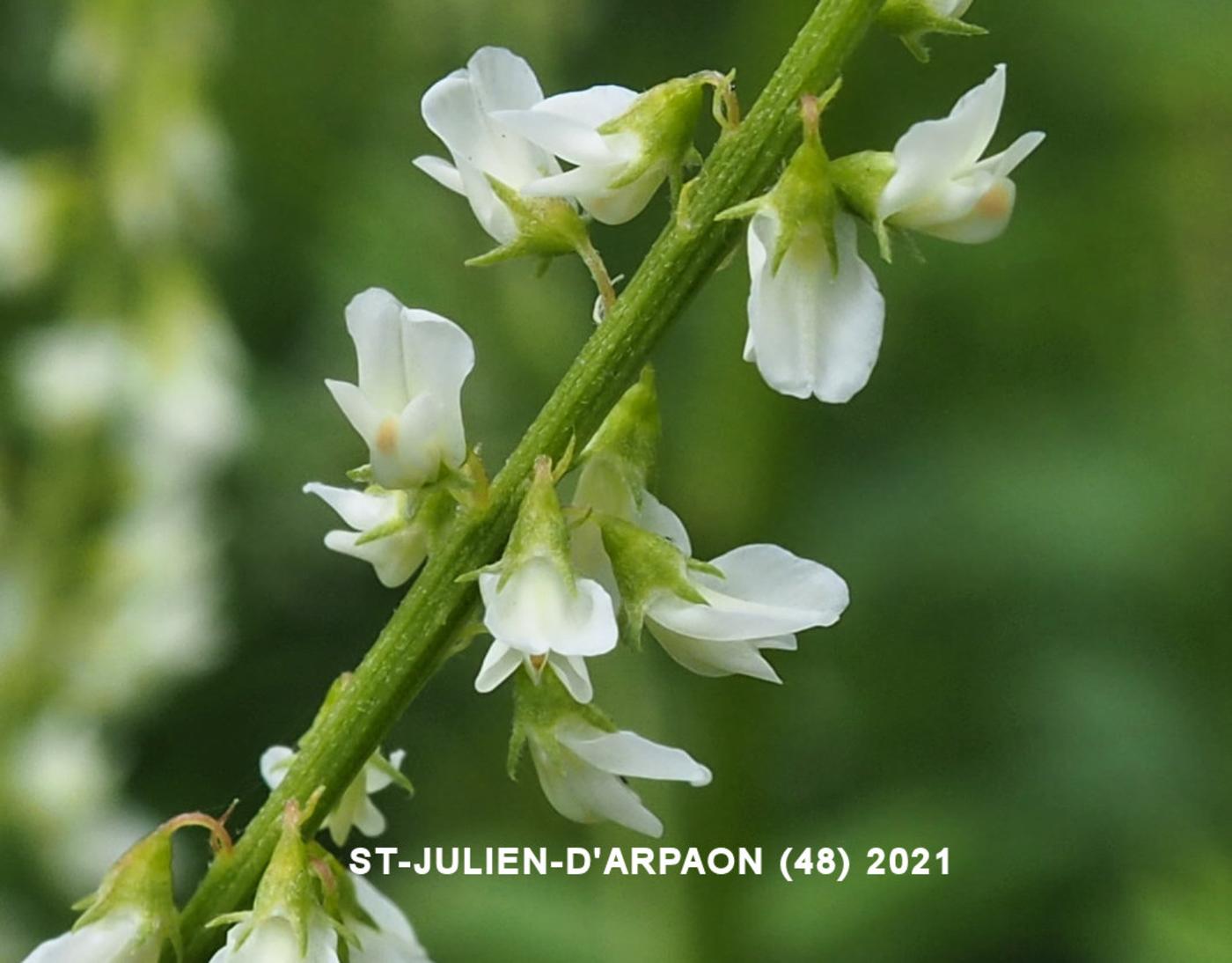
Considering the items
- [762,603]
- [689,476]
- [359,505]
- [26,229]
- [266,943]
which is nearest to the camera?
[266,943]

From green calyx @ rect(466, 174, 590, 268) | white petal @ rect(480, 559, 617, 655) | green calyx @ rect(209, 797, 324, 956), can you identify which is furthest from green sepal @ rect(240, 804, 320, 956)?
green calyx @ rect(466, 174, 590, 268)

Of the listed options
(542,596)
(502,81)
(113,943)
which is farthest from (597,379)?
(113,943)

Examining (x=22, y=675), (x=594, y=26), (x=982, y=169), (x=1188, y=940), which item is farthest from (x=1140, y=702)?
(x=982, y=169)

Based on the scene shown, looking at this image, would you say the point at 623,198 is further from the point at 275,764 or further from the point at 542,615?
the point at 275,764

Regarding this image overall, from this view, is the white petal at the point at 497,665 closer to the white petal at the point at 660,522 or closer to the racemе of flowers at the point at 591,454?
the racemе of flowers at the point at 591,454

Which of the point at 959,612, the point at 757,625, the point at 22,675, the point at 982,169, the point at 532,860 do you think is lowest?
the point at 757,625

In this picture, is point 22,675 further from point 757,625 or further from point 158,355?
point 757,625

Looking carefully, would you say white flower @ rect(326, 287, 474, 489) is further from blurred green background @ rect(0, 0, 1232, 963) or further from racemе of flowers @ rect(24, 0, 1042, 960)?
blurred green background @ rect(0, 0, 1232, 963)
